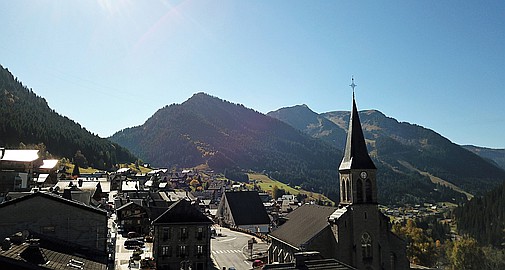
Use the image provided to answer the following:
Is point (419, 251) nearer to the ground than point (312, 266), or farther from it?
nearer to the ground

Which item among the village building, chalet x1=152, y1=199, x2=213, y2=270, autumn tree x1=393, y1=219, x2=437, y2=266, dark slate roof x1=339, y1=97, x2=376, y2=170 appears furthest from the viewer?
the village building

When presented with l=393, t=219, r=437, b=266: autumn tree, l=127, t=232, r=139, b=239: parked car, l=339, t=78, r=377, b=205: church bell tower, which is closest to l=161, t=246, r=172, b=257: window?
l=339, t=78, r=377, b=205: church bell tower

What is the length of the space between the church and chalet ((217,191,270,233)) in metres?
48.3

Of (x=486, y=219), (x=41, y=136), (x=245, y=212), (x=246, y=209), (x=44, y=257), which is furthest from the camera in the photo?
(x=41, y=136)

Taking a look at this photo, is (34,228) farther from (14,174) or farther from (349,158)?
(14,174)

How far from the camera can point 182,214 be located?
169 feet

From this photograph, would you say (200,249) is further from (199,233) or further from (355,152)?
(355,152)

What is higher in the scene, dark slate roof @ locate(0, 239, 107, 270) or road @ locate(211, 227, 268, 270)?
dark slate roof @ locate(0, 239, 107, 270)

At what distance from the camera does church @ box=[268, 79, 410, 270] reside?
1656 inches

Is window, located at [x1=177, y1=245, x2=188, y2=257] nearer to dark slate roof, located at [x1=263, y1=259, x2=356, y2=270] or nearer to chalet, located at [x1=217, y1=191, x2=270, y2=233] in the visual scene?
dark slate roof, located at [x1=263, y1=259, x2=356, y2=270]

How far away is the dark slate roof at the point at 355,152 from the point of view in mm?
43812

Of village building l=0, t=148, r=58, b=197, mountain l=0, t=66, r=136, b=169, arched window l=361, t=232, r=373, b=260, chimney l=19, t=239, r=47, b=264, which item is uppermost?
mountain l=0, t=66, r=136, b=169

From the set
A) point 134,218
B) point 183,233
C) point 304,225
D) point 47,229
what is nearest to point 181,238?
point 183,233

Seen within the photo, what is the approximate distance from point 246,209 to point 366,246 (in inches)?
2218
